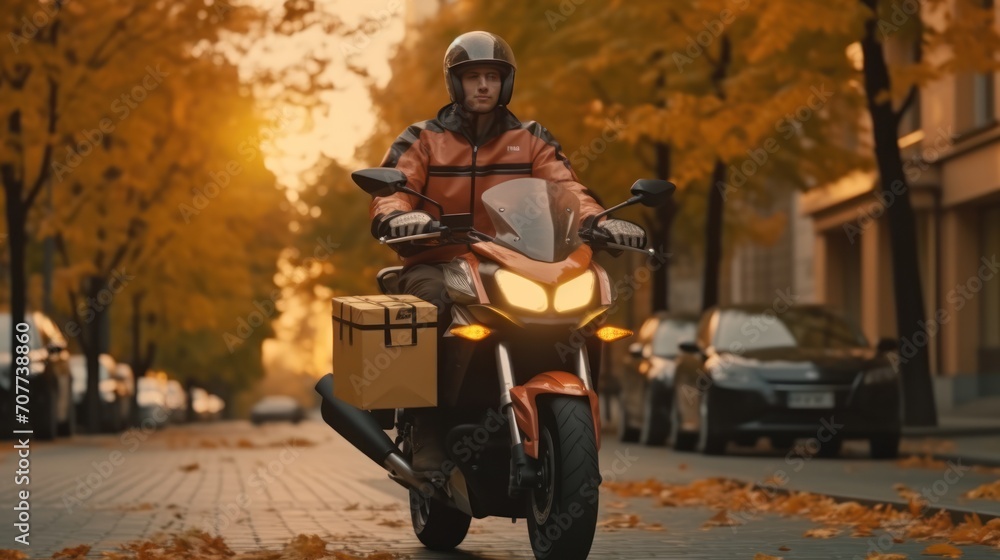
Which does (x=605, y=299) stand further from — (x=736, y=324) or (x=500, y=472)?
(x=736, y=324)

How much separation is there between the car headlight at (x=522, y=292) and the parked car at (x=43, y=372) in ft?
50.7

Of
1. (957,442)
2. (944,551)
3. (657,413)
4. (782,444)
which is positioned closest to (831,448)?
(957,442)

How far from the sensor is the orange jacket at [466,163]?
7.75m

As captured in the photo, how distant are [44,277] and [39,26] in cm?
1240

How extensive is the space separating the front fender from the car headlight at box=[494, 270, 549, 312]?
0.93ft

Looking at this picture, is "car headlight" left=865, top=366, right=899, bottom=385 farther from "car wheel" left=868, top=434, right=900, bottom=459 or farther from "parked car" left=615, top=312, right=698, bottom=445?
"parked car" left=615, top=312, right=698, bottom=445

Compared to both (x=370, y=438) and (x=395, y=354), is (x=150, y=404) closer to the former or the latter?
(x=370, y=438)

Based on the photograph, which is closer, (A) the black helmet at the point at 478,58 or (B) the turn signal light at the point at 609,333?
(B) the turn signal light at the point at 609,333

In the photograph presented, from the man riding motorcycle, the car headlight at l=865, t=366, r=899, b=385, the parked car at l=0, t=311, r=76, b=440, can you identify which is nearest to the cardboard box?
the man riding motorcycle

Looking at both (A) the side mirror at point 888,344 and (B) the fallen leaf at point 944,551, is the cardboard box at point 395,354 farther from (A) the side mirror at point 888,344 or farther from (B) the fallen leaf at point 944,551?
(A) the side mirror at point 888,344

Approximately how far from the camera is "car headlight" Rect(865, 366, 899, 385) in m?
17.5

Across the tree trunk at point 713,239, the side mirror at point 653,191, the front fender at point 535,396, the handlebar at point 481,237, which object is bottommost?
the front fender at point 535,396

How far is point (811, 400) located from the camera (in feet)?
57.3

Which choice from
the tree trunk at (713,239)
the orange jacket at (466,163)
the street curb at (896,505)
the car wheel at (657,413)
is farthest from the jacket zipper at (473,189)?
the tree trunk at (713,239)
